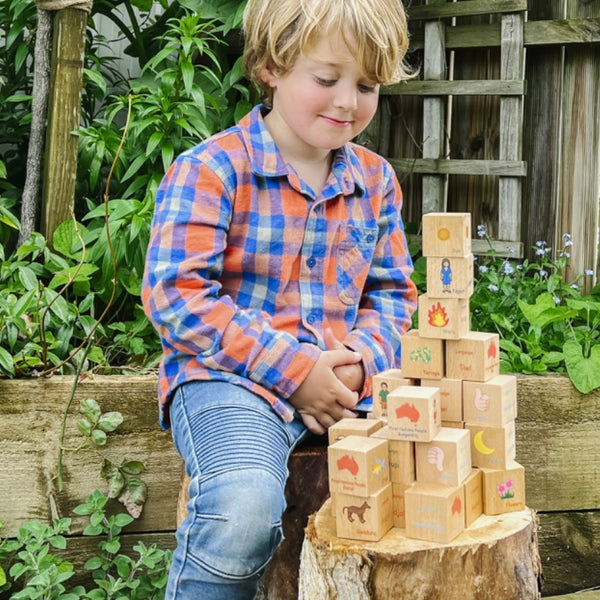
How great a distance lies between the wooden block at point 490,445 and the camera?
2064 mm

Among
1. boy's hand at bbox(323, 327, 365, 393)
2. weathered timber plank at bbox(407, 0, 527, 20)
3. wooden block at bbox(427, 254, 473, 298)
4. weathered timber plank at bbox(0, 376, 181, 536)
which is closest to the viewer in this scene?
wooden block at bbox(427, 254, 473, 298)

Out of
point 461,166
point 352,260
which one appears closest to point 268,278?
point 352,260

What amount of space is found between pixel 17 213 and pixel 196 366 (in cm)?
156

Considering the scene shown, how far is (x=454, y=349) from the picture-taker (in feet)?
6.75

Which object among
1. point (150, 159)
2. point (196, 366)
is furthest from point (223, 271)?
point (150, 159)

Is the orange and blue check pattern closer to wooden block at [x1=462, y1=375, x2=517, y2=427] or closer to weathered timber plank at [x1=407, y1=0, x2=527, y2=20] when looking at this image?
wooden block at [x1=462, y1=375, x2=517, y2=427]

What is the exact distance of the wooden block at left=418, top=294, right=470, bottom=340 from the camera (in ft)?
6.67

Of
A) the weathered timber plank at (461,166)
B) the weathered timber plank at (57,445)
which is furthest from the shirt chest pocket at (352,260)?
the weathered timber plank at (461,166)

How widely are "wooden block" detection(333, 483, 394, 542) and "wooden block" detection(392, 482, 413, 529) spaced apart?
13mm

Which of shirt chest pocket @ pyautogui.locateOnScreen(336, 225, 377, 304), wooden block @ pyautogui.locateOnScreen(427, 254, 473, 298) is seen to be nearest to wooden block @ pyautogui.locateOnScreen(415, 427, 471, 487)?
wooden block @ pyautogui.locateOnScreen(427, 254, 473, 298)

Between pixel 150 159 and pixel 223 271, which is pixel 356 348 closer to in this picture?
pixel 223 271

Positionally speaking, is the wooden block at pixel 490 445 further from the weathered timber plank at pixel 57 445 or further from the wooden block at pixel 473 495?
the weathered timber plank at pixel 57 445

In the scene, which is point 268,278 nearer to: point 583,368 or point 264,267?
point 264,267

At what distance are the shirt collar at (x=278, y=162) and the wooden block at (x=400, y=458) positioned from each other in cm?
66
